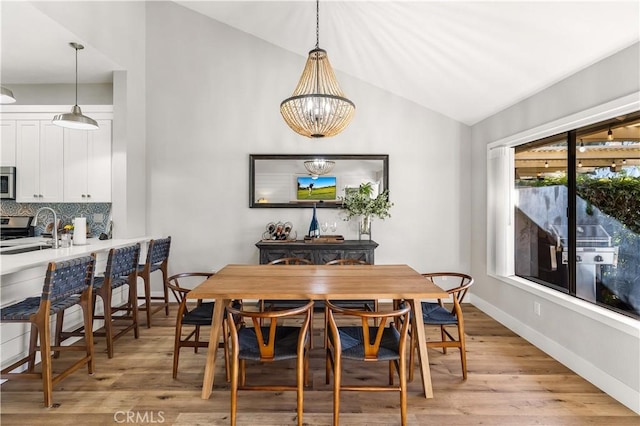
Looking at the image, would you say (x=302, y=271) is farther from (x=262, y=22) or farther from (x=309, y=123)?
(x=262, y=22)

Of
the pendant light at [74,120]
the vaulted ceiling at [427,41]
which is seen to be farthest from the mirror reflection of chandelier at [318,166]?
the pendant light at [74,120]

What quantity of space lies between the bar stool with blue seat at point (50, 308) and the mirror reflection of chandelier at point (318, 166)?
9.02 feet

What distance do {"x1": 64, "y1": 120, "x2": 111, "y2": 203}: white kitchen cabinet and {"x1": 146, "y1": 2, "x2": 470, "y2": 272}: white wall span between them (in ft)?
1.68

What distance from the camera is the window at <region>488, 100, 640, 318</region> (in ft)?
8.07

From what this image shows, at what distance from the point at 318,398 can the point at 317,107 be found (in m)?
2.09

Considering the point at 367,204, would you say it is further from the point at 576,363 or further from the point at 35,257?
the point at 35,257

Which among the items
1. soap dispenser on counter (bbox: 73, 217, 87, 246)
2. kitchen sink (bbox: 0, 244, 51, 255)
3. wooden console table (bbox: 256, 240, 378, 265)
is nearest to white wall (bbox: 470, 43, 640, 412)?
wooden console table (bbox: 256, 240, 378, 265)

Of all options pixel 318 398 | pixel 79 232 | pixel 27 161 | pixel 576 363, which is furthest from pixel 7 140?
pixel 576 363

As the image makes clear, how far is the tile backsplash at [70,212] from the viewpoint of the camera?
4684 mm

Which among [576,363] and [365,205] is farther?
[365,205]

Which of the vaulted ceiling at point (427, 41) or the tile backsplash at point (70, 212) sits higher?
the vaulted ceiling at point (427, 41)

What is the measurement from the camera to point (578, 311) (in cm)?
271

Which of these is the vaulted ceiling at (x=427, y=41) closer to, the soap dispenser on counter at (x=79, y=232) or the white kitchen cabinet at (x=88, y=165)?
the white kitchen cabinet at (x=88, y=165)

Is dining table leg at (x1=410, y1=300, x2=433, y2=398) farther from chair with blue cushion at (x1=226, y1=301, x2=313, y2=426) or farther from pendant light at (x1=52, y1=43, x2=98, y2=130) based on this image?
pendant light at (x1=52, y1=43, x2=98, y2=130)
